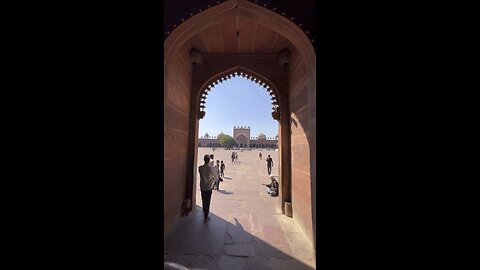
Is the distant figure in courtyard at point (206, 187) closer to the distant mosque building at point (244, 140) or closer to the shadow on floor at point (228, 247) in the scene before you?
the shadow on floor at point (228, 247)

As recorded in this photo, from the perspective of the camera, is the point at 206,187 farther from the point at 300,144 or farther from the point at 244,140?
the point at 244,140

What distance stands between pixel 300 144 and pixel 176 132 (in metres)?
2.39

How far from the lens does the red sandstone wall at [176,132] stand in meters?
3.57

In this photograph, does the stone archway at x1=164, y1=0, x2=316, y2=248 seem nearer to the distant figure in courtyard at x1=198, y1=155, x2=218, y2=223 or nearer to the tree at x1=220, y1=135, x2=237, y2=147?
the distant figure in courtyard at x1=198, y1=155, x2=218, y2=223

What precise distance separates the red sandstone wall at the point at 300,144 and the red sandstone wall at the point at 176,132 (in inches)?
89.1

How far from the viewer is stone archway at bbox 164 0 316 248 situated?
2846 millimetres

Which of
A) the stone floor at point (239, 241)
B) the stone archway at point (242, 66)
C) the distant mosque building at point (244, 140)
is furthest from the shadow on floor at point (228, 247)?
the distant mosque building at point (244, 140)

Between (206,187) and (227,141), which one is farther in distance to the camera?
(227,141)

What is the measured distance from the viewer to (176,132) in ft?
13.4

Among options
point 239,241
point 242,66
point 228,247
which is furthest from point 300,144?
point 242,66
